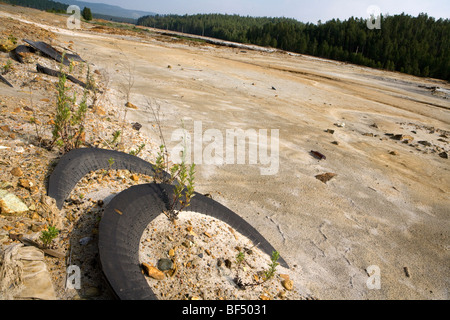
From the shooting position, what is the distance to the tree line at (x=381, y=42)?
98.5 feet

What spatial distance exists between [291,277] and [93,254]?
1773 mm

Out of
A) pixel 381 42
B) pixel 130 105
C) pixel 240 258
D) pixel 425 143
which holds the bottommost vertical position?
pixel 240 258

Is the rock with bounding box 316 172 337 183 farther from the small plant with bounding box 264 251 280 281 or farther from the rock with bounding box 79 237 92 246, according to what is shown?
the rock with bounding box 79 237 92 246

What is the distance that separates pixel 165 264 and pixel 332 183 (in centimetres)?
346

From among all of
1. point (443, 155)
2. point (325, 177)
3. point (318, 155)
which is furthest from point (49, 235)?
point (443, 155)

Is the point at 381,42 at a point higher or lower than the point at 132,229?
higher

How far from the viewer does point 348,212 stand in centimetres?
397

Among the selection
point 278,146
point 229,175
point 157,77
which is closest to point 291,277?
point 229,175

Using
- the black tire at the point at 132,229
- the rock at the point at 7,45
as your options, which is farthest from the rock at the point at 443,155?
the rock at the point at 7,45

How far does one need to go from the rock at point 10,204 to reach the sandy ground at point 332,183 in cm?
218

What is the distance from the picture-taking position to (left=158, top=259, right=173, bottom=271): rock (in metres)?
2.02

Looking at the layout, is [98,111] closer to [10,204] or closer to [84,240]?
[10,204]

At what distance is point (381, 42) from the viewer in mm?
34562

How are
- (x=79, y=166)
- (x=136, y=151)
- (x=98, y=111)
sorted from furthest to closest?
1. (x=98, y=111)
2. (x=136, y=151)
3. (x=79, y=166)
